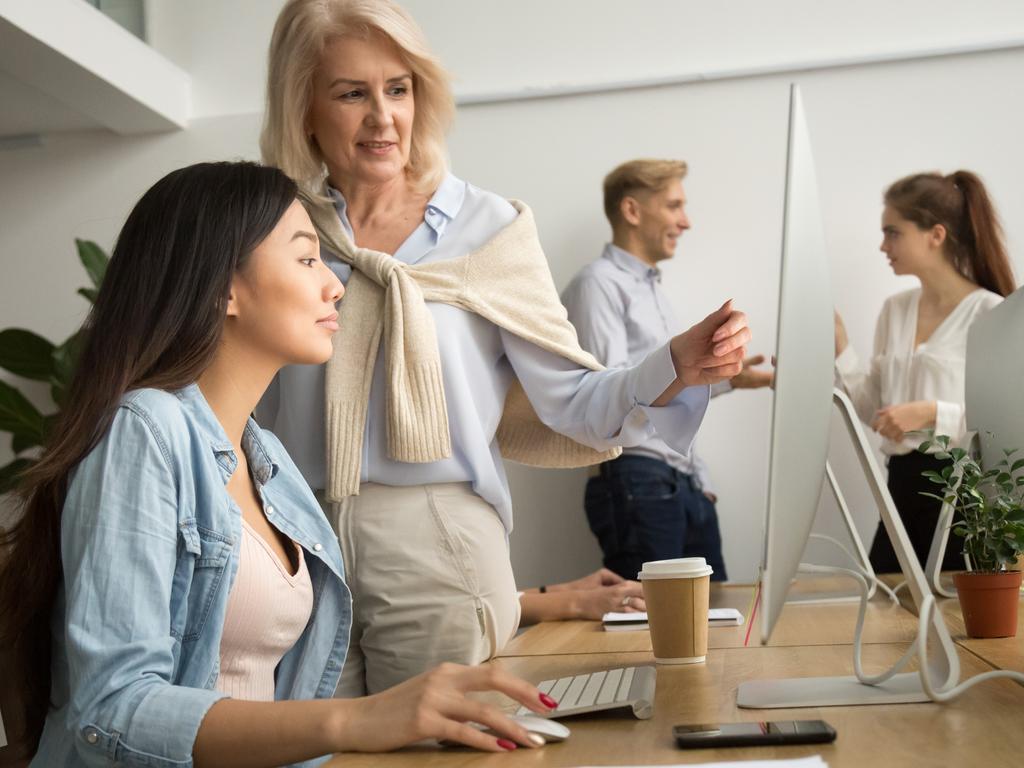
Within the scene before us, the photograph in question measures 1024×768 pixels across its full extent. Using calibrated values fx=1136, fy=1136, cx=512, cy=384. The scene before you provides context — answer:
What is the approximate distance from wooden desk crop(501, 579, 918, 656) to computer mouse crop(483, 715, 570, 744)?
1.82 feet

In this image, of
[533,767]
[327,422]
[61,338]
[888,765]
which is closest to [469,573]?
[327,422]

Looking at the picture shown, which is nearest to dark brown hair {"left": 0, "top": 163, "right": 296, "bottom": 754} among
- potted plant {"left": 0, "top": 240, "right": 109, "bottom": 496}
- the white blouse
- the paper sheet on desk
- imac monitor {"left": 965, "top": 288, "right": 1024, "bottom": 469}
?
the paper sheet on desk

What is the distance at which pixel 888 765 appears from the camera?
81 centimetres

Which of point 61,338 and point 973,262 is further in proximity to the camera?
point 61,338

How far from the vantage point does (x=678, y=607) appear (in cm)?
131

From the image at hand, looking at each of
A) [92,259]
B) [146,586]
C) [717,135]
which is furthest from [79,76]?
[146,586]

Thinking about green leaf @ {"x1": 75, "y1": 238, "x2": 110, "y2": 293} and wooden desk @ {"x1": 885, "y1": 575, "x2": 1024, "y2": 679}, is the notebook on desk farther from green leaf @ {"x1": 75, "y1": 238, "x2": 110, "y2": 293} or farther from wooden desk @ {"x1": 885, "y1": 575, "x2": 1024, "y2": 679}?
green leaf @ {"x1": 75, "y1": 238, "x2": 110, "y2": 293}

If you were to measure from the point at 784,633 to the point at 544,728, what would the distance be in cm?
74

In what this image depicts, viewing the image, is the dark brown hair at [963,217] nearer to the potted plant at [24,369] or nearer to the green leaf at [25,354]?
the potted plant at [24,369]

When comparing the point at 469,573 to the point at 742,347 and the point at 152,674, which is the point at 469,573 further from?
the point at 152,674

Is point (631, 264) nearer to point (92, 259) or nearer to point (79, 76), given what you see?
point (92, 259)

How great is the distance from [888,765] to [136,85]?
3.96 m

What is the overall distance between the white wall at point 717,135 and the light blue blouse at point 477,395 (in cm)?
242

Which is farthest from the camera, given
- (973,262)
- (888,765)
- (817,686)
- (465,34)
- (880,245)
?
(465,34)
